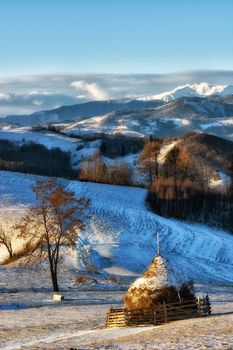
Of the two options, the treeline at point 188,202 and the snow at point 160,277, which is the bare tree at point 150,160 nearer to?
the treeline at point 188,202

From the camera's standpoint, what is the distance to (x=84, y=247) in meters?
72.3

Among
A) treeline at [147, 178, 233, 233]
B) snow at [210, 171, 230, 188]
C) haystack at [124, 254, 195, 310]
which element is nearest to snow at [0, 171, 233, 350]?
haystack at [124, 254, 195, 310]

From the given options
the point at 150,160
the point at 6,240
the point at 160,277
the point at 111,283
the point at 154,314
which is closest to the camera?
the point at 154,314

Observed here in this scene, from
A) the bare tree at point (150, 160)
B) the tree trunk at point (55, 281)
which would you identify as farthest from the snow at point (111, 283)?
the bare tree at point (150, 160)

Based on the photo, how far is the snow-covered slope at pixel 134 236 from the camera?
68438 mm

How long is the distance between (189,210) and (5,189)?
1412 inches

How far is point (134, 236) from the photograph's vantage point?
8106 cm

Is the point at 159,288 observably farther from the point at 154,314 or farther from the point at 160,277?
the point at 154,314

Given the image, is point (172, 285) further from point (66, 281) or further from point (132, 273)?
point (132, 273)

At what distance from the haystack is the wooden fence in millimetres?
625

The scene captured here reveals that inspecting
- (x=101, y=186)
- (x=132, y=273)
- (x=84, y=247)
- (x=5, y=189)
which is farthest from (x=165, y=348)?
(x=101, y=186)

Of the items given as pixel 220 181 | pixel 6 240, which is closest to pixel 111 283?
pixel 6 240

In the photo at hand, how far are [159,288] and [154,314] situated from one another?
1.94 metres

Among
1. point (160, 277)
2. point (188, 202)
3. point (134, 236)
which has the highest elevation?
point (160, 277)
